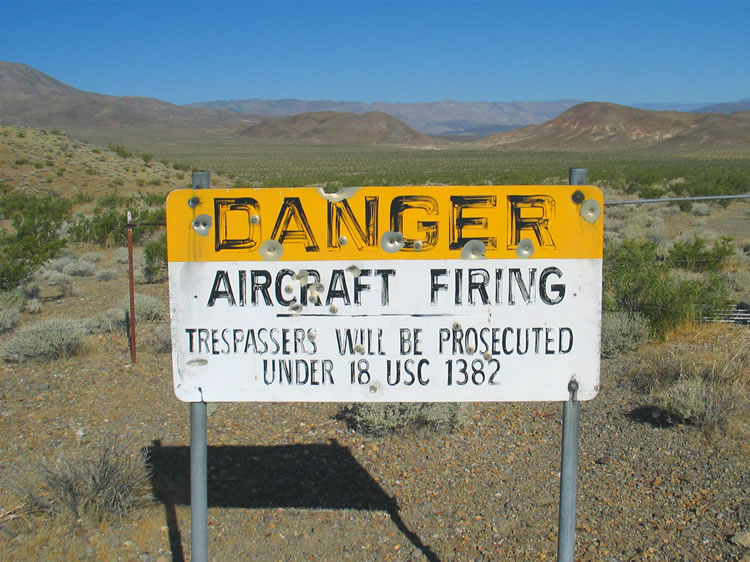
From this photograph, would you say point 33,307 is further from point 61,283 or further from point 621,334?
point 621,334

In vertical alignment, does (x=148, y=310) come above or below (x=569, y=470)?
below

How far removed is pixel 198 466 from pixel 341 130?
17964cm

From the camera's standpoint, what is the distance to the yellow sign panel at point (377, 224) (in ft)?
8.30

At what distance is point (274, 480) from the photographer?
444 centimetres

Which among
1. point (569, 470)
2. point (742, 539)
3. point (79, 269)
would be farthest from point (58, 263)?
point (569, 470)

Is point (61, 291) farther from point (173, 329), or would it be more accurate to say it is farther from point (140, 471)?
point (173, 329)

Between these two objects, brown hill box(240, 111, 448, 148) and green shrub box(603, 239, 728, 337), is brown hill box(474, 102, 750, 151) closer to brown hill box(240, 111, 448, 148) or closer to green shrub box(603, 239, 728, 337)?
brown hill box(240, 111, 448, 148)

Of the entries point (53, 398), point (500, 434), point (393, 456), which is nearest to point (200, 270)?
point (393, 456)

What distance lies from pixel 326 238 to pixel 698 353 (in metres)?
4.49

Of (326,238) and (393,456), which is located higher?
(326,238)

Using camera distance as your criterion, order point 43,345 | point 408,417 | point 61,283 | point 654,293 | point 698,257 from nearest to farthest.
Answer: point 408,417 < point 43,345 < point 654,293 < point 698,257 < point 61,283

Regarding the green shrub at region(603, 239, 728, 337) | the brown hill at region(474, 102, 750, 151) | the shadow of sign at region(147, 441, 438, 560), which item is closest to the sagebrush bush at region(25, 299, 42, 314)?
the shadow of sign at region(147, 441, 438, 560)

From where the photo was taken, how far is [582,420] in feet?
17.2

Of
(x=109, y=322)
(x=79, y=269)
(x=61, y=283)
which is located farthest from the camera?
(x=79, y=269)
